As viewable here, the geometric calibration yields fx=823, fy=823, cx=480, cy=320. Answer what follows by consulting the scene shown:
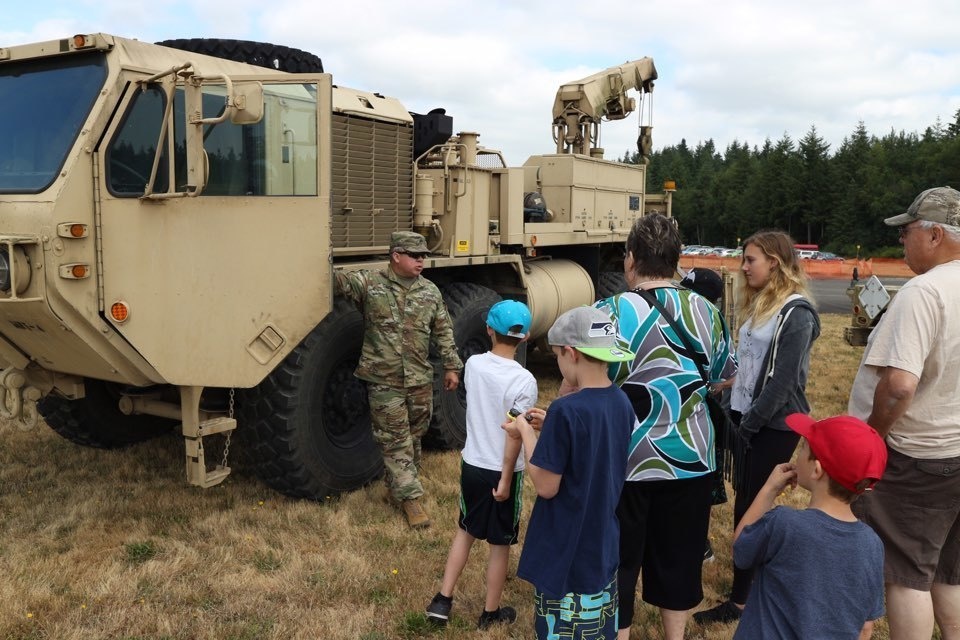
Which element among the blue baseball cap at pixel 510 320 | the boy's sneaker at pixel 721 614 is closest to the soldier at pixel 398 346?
the blue baseball cap at pixel 510 320

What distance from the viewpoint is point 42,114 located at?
4230 mm

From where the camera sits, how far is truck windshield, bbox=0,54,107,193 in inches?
161

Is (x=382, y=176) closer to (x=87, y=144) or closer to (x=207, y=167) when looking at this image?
(x=207, y=167)

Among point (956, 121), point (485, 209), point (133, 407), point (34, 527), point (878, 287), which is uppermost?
point (956, 121)

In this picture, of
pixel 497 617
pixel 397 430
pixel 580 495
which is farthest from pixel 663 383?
pixel 397 430

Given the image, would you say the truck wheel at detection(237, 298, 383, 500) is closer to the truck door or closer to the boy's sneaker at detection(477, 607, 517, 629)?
the truck door

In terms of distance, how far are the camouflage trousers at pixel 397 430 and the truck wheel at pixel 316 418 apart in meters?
0.35

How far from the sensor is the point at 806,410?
139 inches

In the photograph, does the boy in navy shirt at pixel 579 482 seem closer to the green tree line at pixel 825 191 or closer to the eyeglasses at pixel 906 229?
the eyeglasses at pixel 906 229

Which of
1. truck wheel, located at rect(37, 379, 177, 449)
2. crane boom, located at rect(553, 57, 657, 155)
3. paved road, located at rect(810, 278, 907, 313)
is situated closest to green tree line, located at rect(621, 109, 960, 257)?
paved road, located at rect(810, 278, 907, 313)

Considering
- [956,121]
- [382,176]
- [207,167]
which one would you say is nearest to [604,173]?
[382,176]

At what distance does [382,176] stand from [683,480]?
3.23 meters

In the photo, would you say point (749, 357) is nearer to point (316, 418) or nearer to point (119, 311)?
point (316, 418)

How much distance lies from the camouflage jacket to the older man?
2475mm
